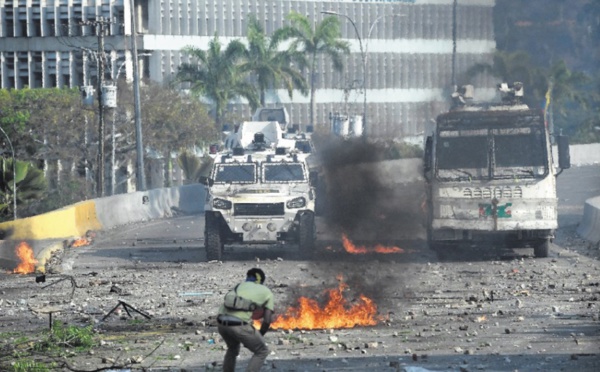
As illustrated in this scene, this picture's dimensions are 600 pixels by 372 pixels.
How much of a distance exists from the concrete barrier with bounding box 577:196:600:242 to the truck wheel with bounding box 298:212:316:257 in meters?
7.83

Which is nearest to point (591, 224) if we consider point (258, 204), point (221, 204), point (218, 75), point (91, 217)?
point (258, 204)

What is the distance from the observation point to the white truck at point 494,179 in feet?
92.1

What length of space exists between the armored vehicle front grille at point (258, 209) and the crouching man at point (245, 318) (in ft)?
51.8

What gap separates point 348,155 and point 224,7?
190 ft

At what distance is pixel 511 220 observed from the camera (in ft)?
92.1

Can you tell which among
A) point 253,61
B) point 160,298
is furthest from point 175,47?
point 160,298

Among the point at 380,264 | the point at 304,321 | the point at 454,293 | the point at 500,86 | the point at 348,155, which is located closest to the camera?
the point at 304,321

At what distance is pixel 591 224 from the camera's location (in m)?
35.2

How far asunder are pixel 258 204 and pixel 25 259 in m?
4.97

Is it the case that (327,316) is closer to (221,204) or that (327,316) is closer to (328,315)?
(328,315)

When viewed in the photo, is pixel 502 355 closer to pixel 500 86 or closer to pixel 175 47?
pixel 500 86

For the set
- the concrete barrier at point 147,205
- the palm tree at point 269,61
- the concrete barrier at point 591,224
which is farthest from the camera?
the palm tree at point 269,61

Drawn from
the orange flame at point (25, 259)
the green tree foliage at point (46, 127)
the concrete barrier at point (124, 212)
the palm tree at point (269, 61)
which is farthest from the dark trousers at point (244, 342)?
the palm tree at point (269, 61)

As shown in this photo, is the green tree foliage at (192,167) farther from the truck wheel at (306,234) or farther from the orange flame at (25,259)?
the truck wheel at (306,234)
